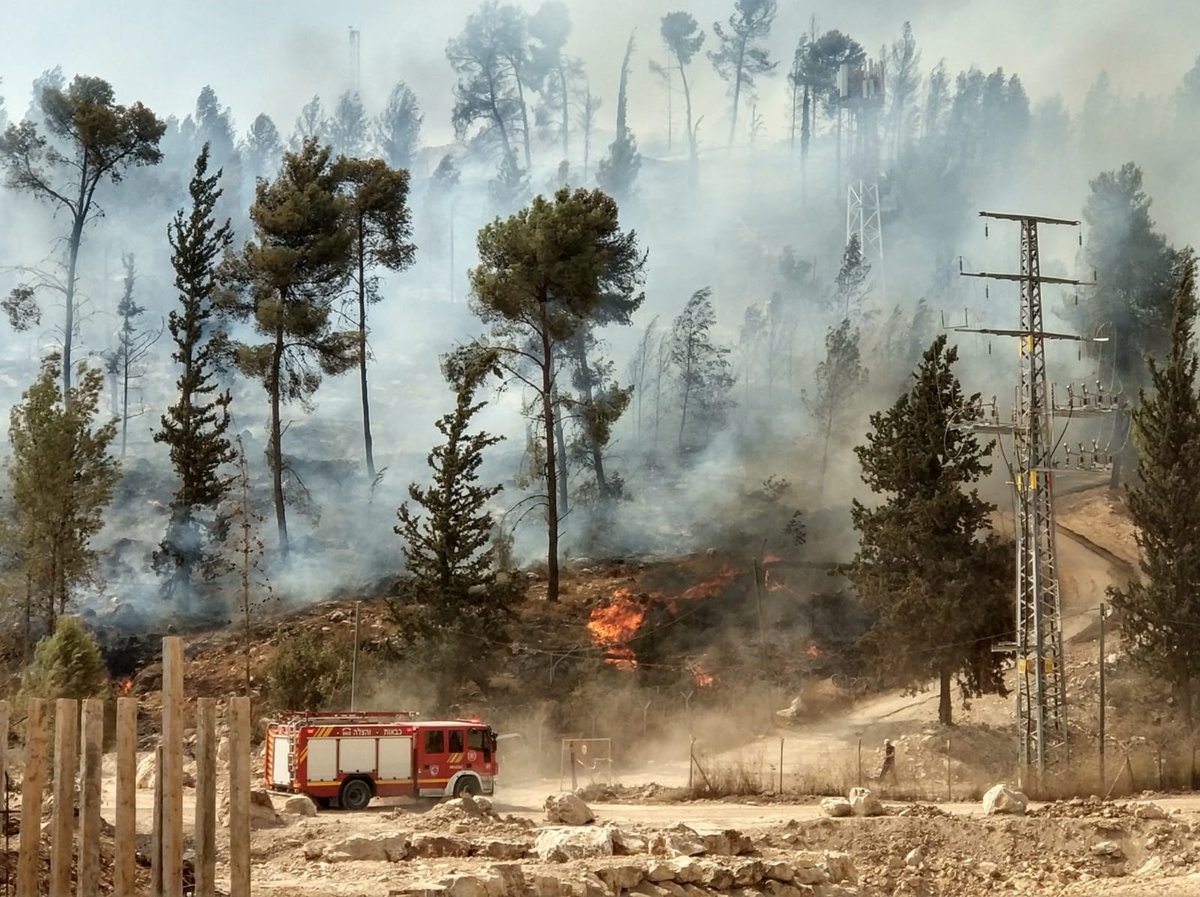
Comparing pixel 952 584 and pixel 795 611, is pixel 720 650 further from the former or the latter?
pixel 952 584

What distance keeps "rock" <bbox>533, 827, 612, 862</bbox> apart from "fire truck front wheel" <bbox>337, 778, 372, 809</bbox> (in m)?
11.5

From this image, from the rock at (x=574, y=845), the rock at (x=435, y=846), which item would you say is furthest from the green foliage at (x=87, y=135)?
the rock at (x=574, y=845)

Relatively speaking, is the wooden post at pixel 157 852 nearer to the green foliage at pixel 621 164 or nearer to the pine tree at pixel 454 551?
the pine tree at pixel 454 551

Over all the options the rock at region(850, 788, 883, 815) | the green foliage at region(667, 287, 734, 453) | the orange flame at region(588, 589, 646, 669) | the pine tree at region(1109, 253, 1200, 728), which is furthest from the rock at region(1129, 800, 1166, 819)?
the green foliage at region(667, 287, 734, 453)

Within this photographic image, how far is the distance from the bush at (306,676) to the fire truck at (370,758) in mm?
10083

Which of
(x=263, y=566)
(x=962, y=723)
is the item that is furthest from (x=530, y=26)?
(x=962, y=723)

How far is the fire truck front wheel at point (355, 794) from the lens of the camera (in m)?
37.9

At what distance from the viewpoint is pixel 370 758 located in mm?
38344

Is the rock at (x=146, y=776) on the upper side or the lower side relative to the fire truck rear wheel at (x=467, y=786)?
lower

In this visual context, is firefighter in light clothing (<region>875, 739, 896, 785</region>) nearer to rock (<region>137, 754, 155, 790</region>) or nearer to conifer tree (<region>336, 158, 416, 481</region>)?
rock (<region>137, 754, 155, 790</region>)

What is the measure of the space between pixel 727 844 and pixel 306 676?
25.7 meters

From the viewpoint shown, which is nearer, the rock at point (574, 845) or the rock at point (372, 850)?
the rock at point (574, 845)

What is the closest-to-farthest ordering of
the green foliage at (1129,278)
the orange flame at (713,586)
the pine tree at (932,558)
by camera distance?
the pine tree at (932,558), the orange flame at (713,586), the green foliage at (1129,278)

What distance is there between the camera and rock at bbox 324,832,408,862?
26875mm
